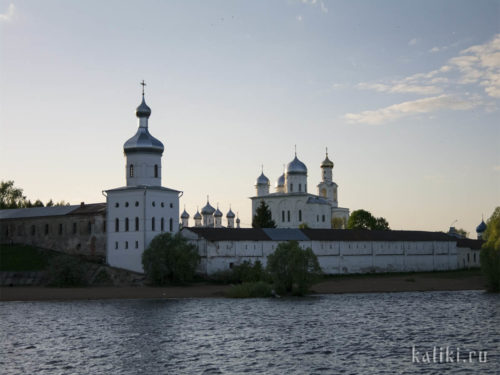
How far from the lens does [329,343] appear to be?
104ft

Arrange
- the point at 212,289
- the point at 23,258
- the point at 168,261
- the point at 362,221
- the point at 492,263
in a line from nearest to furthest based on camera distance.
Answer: the point at 492,263, the point at 212,289, the point at 168,261, the point at 23,258, the point at 362,221

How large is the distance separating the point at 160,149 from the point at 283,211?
33.6 m

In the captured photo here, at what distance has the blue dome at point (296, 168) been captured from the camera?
9631cm

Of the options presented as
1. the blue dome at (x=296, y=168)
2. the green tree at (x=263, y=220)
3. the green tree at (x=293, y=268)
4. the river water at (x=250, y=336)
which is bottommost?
the river water at (x=250, y=336)

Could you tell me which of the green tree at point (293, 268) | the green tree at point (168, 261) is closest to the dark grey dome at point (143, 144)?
the green tree at point (168, 261)

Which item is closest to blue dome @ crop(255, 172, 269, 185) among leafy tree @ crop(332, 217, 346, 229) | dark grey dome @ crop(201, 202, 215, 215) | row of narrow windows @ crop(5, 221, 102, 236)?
leafy tree @ crop(332, 217, 346, 229)

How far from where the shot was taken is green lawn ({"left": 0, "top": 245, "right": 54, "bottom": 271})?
6406 centimetres

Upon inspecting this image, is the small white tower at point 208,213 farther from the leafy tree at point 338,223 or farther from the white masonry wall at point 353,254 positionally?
the white masonry wall at point 353,254

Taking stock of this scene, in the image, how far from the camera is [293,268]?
51719 millimetres

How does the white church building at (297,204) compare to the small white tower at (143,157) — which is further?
the white church building at (297,204)

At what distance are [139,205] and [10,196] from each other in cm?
4717

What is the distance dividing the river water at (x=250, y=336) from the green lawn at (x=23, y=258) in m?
15.3

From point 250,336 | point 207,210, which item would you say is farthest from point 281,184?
point 250,336

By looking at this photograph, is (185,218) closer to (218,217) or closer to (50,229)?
(218,217)
